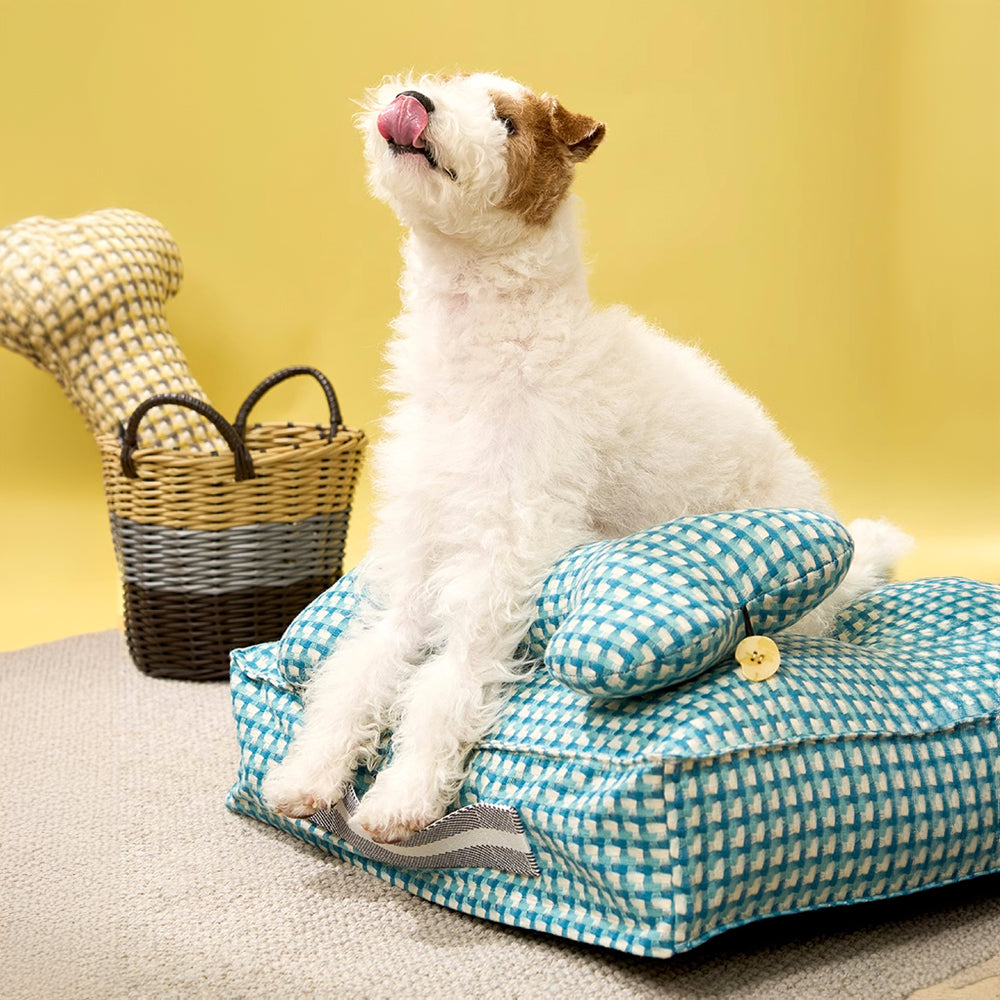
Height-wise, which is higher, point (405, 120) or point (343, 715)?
point (405, 120)

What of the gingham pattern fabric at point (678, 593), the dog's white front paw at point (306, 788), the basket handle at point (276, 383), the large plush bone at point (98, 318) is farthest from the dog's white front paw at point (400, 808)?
the large plush bone at point (98, 318)

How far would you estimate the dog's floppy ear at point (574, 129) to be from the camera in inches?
74.3

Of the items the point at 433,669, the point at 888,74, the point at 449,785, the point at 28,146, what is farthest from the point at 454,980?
the point at 28,146

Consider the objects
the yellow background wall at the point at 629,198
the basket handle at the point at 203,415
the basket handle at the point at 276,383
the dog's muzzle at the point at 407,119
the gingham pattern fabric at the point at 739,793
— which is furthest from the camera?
the yellow background wall at the point at 629,198

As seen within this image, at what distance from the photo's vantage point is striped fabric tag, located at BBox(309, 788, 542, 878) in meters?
1.70

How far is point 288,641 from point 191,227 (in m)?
2.65

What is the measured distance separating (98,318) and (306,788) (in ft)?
7.43

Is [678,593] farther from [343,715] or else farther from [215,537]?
[215,537]

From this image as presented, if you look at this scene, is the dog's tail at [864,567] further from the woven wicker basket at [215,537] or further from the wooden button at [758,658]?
the woven wicker basket at [215,537]

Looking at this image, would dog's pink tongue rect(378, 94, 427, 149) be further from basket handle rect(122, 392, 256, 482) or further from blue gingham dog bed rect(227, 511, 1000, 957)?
basket handle rect(122, 392, 256, 482)

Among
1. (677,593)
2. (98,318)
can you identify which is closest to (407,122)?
(677,593)

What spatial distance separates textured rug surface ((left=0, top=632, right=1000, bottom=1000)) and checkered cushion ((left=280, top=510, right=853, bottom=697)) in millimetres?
376

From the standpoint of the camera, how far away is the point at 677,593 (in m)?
1.62

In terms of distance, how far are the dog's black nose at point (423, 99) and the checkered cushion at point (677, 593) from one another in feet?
2.13
